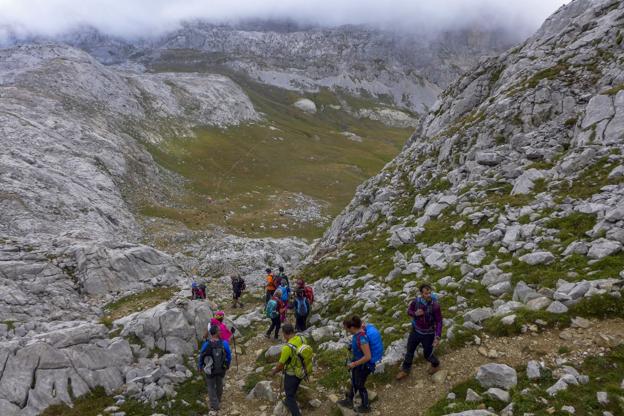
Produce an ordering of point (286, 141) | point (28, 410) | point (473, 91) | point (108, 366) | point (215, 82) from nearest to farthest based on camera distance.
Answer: point (28, 410)
point (108, 366)
point (473, 91)
point (286, 141)
point (215, 82)

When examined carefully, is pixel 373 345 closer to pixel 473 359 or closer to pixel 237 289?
pixel 473 359

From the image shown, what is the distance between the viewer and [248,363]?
652 inches

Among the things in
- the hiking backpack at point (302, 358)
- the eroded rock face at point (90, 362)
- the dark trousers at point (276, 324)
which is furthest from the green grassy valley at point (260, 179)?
the hiking backpack at point (302, 358)

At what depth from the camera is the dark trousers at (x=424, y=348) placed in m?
11.3

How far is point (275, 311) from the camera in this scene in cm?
1789

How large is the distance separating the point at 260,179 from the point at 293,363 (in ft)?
252

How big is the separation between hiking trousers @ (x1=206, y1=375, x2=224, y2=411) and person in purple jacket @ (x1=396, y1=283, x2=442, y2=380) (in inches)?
234

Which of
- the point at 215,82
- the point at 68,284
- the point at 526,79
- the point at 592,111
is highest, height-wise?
the point at 215,82

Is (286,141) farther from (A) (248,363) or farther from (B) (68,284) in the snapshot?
(A) (248,363)

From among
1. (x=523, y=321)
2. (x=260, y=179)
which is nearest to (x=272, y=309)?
(x=523, y=321)

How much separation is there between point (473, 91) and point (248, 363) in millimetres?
33383

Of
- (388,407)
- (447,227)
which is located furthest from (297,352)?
(447,227)

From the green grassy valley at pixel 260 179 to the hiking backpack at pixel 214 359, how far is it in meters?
41.3

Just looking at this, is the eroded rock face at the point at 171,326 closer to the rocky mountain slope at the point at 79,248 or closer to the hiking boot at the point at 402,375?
the rocky mountain slope at the point at 79,248
